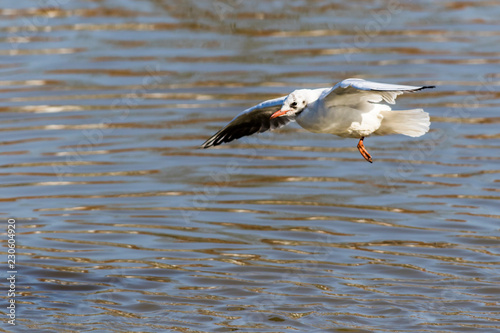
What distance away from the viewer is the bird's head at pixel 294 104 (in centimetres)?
1049

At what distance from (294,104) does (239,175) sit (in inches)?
199

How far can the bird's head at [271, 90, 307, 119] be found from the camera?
34.4ft

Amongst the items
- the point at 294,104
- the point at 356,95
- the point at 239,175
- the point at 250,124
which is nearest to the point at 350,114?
the point at 356,95

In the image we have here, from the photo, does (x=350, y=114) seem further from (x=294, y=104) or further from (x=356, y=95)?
(x=294, y=104)

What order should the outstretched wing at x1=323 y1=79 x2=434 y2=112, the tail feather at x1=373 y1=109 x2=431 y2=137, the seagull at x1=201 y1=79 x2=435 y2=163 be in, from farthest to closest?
the tail feather at x1=373 y1=109 x2=431 y2=137 → the seagull at x1=201 y1=79 x2=435 y2=163 → the outstretched wing at x1=323 y1=79 x2=434 y2=112

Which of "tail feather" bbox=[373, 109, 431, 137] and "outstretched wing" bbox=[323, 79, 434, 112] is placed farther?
"tail feather" bbox=[373, 109, 431, 137]

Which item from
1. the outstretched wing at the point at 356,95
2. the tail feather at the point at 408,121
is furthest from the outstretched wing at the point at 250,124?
the tail feather at the point at 408,121

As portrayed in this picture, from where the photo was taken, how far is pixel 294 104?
10.6m

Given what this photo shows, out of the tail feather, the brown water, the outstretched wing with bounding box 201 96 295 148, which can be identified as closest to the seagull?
the tail feather

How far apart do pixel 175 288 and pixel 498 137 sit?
706 centimetres

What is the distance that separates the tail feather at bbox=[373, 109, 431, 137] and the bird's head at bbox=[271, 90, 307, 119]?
871 mm

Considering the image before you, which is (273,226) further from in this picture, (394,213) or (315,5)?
(315,5)

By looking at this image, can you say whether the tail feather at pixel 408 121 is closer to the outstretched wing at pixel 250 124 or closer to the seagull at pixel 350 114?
the seagull at pixel 350 114

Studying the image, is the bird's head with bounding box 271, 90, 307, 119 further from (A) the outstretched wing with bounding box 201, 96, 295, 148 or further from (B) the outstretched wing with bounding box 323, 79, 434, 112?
(A) the outstretched wing with bounding box 201, 96, 295, 148
